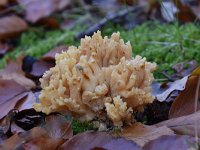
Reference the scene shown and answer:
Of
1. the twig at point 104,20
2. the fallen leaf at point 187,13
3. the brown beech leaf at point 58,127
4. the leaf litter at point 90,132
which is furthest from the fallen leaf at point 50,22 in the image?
the brown beech leaf at point 58,127

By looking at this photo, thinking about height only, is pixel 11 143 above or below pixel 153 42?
above

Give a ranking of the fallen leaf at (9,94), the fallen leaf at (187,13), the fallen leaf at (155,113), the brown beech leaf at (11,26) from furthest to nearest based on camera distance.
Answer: the brown beech leaf at (11,26) → the fallen leaf at (187,13) → the fallen leaf at (9,94) → the fallen leaf at (155,113)

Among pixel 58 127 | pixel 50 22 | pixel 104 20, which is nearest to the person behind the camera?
pixel 58 127

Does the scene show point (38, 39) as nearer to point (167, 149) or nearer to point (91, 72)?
point (91, 72)

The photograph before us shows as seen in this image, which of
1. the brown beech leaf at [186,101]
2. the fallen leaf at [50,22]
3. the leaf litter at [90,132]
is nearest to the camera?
the leaf litter at [90,132]

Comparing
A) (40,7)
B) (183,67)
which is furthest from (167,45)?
(40,7)

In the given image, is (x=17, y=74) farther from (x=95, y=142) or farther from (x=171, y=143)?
(x=171, y=143)

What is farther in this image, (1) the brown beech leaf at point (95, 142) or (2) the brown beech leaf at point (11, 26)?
(2) the brown beech leaf at point (11, 26)

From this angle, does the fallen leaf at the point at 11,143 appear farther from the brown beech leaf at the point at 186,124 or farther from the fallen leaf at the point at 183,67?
the fallen leaf at the point at 183,67

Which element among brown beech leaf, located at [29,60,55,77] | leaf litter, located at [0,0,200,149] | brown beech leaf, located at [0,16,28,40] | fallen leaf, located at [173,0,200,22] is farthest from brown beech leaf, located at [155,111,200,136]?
brown beech leaf, located at [0,16,28,40]
